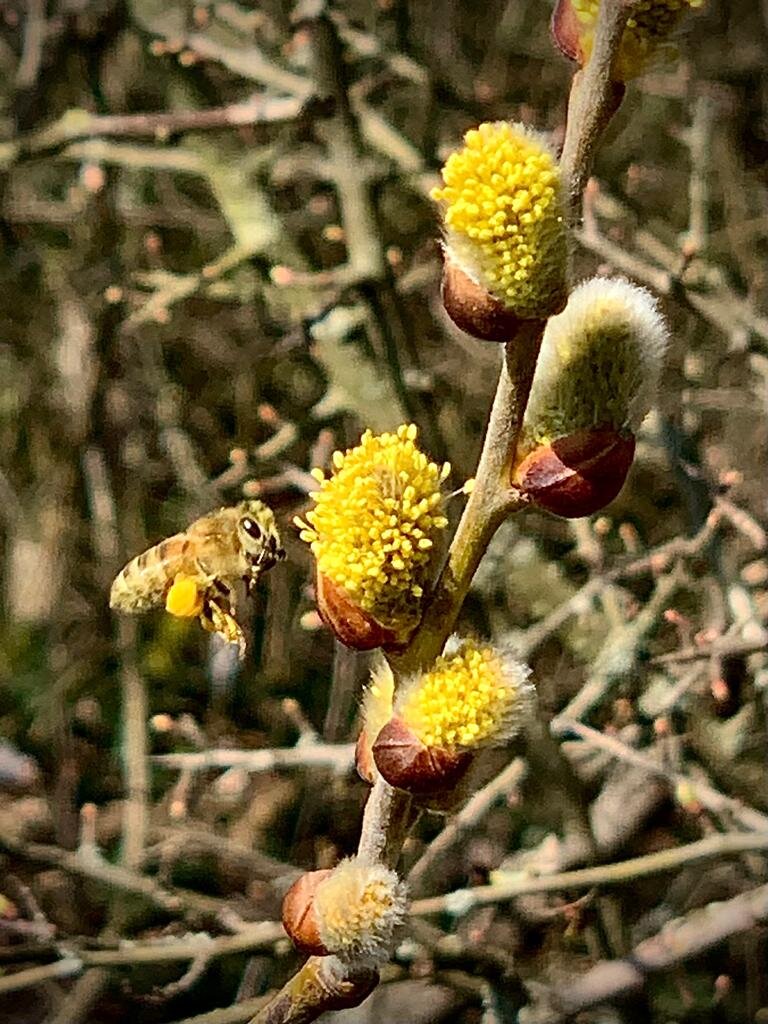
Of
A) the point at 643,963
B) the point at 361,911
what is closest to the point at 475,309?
the point at 361,911

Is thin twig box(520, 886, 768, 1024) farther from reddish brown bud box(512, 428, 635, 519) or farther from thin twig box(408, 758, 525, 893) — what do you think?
reddish brown bud box(512, 428, 635, 519)

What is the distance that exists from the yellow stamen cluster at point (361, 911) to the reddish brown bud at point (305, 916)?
11mm

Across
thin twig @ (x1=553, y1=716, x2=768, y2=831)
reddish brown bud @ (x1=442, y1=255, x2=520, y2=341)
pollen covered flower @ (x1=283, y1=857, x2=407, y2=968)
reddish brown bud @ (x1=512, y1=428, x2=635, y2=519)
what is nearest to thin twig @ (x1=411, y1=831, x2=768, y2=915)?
thin twig @ (x1=553, y1=716, x2=768, y2=831)

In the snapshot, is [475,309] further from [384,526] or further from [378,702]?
[378,702]

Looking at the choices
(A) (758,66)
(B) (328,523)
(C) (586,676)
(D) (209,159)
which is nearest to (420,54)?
(D) (209,159)

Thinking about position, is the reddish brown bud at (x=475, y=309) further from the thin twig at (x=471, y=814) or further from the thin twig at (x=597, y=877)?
the thin twig at (x=471, y=814)

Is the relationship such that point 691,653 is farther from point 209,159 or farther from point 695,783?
point 209,159

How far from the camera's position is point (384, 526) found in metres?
0.85

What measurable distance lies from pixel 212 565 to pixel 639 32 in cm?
59

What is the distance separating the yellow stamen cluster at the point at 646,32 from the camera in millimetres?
780

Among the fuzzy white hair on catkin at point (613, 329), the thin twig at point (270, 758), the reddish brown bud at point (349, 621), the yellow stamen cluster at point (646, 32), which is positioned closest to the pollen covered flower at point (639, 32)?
the yellow stamen cluster at point (646, 32)

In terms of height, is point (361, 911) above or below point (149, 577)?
below

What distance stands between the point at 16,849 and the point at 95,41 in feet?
7.50

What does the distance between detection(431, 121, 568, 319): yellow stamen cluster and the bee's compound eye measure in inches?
17.8
